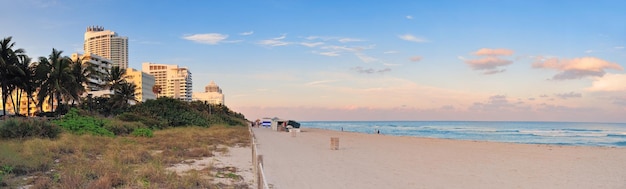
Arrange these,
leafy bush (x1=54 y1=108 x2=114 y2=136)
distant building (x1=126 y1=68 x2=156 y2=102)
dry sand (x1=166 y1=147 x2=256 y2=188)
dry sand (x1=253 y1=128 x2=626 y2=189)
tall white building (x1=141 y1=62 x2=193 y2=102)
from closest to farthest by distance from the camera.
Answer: dry sand (x1=166 y1=147 x2=256 y2=188)
dry sand (x1=253 y1=128 x2=626 y2=189)
leafy bush (x1=54 y1=108 x2=114 y2=136)
distant building (x1=126 y1=68 x2=156 y2=102)
tall white building (x1=141 y1=62 x2=193 y2=102)

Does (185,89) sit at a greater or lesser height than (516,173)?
greater

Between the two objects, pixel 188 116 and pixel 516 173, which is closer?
pixel 516 173

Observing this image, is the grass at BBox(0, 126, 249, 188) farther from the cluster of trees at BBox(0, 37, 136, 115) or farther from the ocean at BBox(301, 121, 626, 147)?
the ocean at BBox(301, 121, 626, 147)

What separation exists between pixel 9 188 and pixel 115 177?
1.66 m

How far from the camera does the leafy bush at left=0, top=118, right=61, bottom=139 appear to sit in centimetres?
1623

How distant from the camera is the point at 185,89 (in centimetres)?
17050

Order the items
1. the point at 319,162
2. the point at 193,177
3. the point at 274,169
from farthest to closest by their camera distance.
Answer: the point at 319,162, the point at 274,169, the point at 193,177

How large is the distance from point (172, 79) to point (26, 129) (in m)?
160

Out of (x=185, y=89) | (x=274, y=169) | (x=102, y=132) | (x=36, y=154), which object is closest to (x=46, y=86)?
(x=102, y=132)

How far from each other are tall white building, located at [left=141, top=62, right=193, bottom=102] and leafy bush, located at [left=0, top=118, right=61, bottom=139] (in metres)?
147

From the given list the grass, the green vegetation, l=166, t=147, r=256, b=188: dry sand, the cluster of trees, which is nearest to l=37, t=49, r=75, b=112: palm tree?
the cluster of trees

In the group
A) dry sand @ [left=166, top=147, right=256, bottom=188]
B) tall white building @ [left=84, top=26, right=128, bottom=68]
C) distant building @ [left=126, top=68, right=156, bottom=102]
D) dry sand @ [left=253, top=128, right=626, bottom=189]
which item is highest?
tall white building @ [left=84, top=26, right=128, bottom=68]

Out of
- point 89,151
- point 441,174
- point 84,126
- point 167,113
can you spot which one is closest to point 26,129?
point 89,151

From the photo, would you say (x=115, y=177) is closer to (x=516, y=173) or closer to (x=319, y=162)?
(x=319, y=162)
